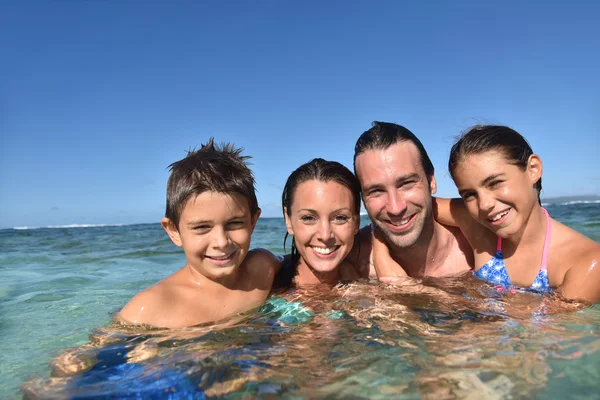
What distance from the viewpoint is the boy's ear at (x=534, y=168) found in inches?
147

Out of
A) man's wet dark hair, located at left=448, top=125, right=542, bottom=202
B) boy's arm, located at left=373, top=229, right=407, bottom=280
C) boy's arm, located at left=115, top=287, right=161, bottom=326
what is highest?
man's wet dark hair, located at left=448, top=125, right=542, bottom=202

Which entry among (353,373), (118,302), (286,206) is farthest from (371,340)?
(118,302)

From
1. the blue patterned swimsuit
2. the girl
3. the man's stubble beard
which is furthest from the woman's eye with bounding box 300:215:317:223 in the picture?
the blue patterned swimsuit

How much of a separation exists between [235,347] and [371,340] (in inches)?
33.1

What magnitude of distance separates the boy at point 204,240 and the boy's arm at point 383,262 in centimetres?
131

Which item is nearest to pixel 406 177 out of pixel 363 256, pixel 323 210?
pixel 323 210

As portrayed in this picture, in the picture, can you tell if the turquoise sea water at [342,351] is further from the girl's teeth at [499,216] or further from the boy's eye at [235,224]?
the boy's eye at [235,224]

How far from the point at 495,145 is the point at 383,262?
150 cm

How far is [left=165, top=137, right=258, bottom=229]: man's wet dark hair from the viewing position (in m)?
3.49

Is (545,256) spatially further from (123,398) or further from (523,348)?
(123,398)

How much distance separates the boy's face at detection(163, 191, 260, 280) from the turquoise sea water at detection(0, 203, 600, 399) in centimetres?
50

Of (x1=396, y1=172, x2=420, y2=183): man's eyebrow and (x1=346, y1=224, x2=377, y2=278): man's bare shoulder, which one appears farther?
(x1=346, y1=224, x2=377, y2=278): man's bare shoulder

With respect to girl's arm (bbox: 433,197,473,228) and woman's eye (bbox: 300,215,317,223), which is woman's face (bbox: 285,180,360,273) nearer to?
woman's eye (bbox: 300,215,317,223)

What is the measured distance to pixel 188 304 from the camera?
3584 mm
